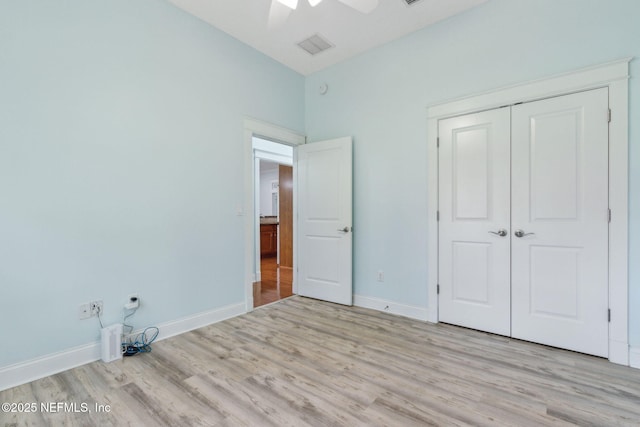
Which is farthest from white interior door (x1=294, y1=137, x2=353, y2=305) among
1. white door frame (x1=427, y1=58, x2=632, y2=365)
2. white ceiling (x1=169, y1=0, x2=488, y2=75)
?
white door frame (x1=427, y1=58, x2=632, y2=365)

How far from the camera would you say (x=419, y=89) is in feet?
10.4

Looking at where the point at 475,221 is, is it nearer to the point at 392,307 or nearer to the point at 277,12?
the point at 392,307

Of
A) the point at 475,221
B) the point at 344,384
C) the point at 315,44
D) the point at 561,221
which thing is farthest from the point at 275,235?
the point at 561,221

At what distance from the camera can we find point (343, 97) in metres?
3.78

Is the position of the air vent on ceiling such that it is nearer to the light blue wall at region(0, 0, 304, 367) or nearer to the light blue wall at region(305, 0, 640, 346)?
the light blue wall at region(305, 0, 640, 346)

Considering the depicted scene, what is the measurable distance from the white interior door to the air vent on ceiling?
3.52 ft

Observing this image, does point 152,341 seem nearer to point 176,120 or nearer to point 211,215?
point 211,215

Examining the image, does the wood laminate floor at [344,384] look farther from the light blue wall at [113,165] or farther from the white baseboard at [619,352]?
the light blue wall at [113,165]

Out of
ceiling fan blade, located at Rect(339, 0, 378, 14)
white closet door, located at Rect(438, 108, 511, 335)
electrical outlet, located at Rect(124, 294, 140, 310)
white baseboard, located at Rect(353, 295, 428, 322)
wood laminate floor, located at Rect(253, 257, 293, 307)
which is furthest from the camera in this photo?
wood laminate floor, located at Rect(253, 257, 293, 307)

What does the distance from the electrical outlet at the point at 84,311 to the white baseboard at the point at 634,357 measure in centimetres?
411

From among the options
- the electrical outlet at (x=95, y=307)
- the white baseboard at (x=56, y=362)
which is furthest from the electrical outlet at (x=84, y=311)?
the white baseboard at (x=56, y=362)

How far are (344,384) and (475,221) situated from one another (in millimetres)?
1930

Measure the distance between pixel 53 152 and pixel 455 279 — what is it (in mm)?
3557

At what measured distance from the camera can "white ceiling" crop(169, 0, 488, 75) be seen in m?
2.75
